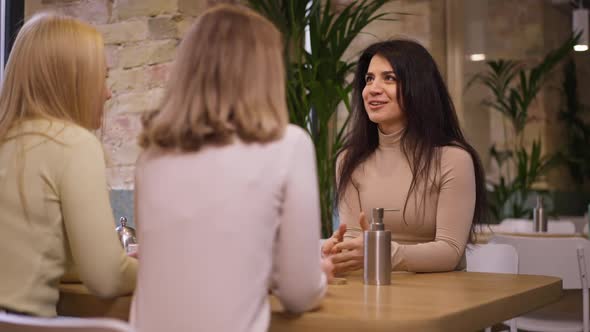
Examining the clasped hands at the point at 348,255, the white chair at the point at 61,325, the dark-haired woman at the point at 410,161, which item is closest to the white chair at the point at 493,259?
the dark-haired woman at the point at 410,161

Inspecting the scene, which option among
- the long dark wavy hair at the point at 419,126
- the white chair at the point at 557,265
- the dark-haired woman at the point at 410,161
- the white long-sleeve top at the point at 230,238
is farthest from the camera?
the white chair at the point at 557,265

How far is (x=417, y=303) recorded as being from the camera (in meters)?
1.49

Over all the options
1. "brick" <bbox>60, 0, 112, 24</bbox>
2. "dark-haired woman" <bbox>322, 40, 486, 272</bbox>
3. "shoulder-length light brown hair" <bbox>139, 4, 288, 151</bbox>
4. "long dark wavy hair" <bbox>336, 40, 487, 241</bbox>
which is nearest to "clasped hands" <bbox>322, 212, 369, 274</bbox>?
"dark-haired woman" <bbox>322, 40, 486, 272</bbox>

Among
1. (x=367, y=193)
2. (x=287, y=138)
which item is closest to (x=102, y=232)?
(x=287, y=138)

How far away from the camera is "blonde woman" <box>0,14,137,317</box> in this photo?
1.55 m

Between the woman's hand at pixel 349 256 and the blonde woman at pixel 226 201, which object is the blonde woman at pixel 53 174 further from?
the woman's hand at pixel 349 256

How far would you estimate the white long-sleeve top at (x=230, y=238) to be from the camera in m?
1.30

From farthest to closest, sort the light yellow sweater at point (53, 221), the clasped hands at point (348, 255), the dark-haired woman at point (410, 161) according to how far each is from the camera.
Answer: the dark-haired woman at point (410, 161), the clasped hands at point (348, 255), the light yellow sweater at point (53, 221)

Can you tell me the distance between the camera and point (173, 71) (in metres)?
1.43

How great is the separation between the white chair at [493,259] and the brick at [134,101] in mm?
1663

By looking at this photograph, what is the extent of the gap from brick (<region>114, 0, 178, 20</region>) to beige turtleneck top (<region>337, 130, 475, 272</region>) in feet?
5.03

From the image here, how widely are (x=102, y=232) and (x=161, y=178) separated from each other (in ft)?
0.78

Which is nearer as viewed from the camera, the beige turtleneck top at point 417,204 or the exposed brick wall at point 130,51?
the beige turtleneck top at point 417,204

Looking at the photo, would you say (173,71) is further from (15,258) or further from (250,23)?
(15,258)
